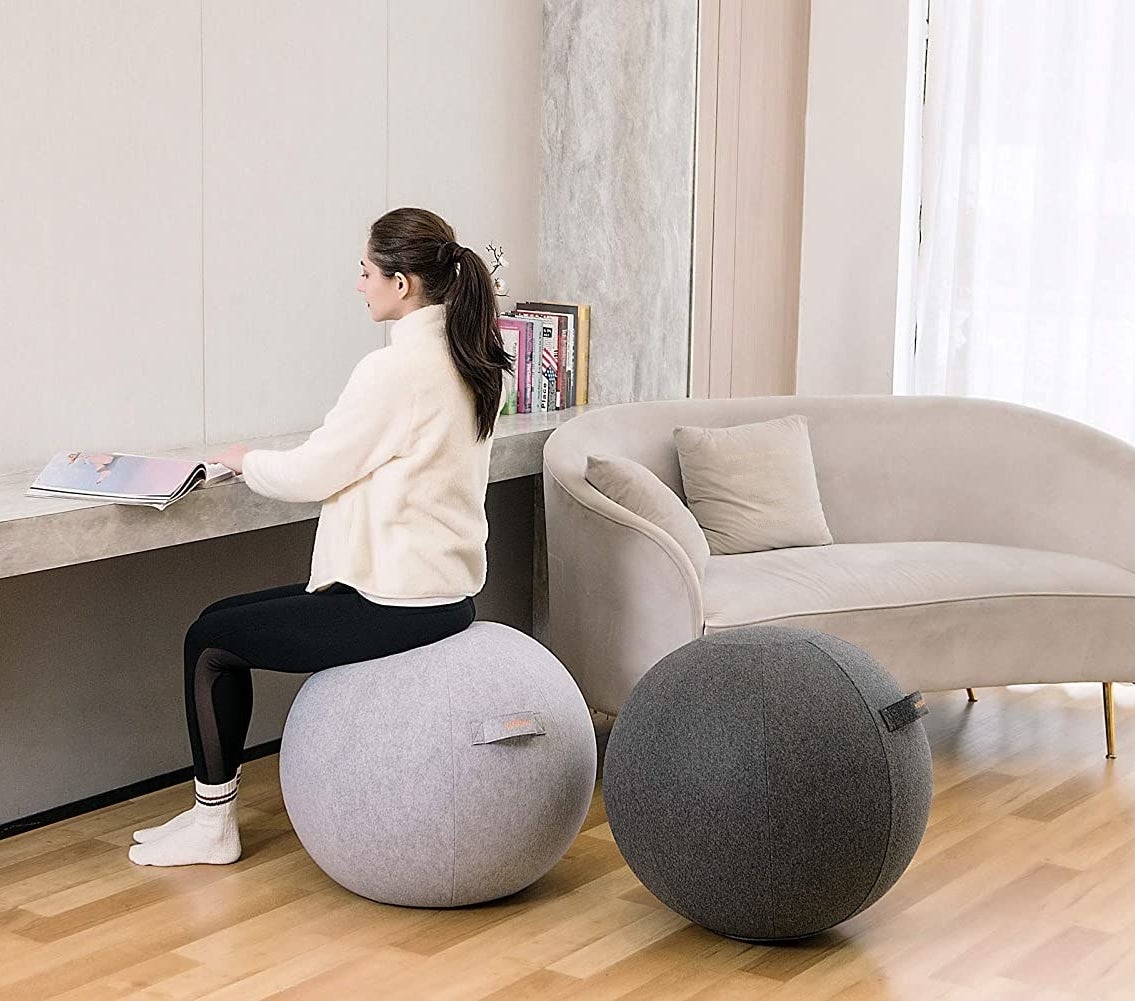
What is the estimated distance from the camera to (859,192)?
16.8ft

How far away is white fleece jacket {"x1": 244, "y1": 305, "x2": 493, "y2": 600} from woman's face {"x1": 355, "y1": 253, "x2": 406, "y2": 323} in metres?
0.03

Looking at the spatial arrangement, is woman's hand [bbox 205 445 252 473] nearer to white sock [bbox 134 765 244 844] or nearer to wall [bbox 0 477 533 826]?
wall [bbox 0 477 533 826]

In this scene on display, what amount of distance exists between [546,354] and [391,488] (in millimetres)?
1641

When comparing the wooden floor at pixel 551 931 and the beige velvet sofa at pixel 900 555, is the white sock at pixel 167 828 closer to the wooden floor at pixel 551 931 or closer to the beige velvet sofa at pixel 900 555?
the wooden floor at pixel 551 931

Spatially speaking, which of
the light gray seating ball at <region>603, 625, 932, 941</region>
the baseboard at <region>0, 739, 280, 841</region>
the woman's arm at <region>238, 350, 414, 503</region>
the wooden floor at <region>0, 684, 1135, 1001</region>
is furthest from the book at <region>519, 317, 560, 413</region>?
the light gray seating ball at <region>603, 625, 932, 941</region>

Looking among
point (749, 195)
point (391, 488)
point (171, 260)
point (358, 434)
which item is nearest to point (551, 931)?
point (391, 488)

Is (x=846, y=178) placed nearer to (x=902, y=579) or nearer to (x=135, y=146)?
(x=902, y=579)

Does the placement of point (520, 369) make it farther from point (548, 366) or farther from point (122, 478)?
point (122, 478)

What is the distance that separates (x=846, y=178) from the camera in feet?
16.8

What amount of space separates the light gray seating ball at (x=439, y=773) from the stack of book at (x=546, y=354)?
1600 mm

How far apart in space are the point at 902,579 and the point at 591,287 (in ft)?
4.51

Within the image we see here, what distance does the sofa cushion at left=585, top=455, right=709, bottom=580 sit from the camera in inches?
146

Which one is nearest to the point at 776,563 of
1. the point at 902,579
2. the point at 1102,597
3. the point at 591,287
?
the point at 902,579

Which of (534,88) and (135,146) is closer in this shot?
(135,146)
